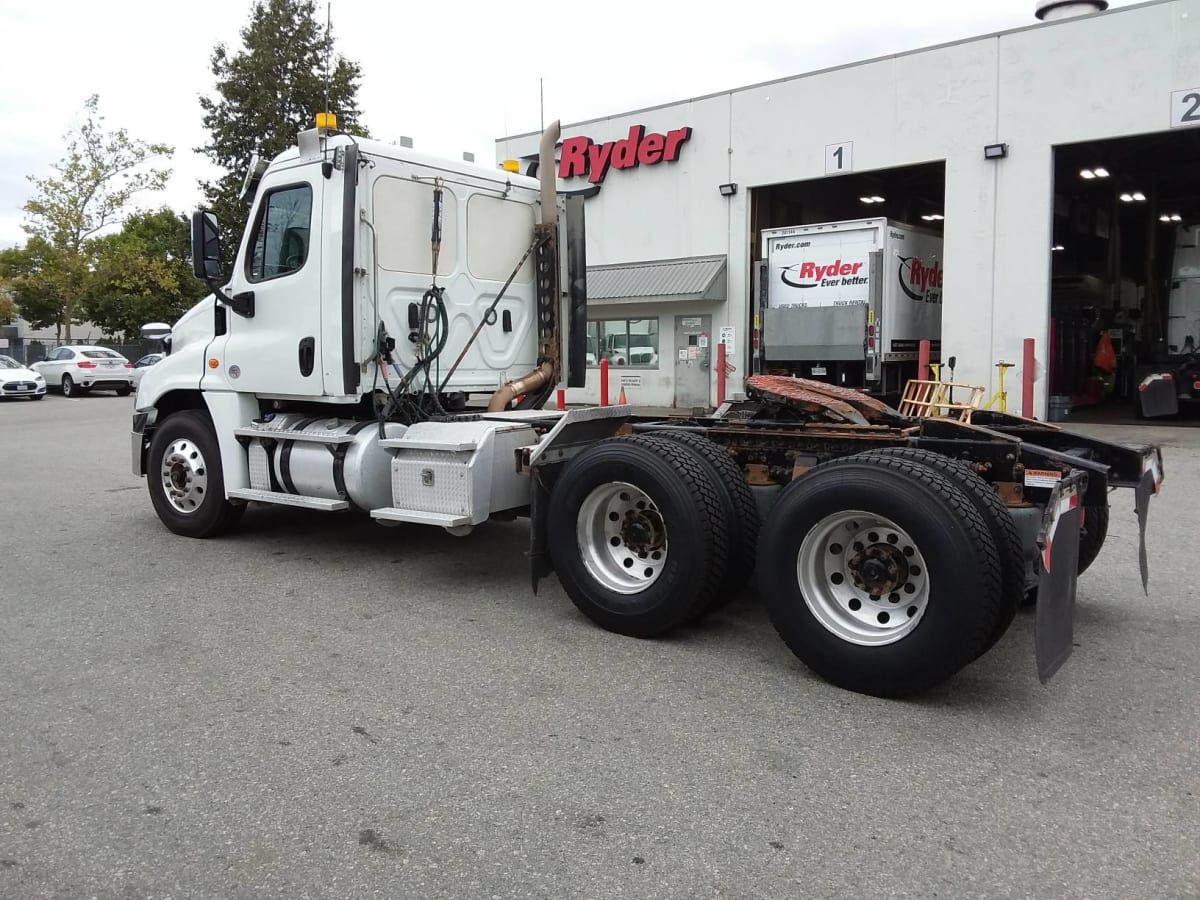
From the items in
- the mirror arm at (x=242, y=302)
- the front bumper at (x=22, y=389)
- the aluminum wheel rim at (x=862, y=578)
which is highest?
the mirror arm at (x=242, y=302)

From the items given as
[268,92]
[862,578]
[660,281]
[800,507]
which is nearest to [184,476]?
[800,507]

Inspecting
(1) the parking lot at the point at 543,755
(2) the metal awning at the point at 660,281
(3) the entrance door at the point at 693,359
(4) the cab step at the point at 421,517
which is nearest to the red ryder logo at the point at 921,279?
(2) the metal awning at the point at 660,281

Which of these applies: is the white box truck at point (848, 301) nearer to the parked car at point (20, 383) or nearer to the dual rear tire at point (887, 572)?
the dual rear tire at point (887, 572)

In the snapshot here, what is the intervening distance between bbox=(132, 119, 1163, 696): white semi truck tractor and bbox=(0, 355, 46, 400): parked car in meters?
22.4

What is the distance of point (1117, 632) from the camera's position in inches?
203

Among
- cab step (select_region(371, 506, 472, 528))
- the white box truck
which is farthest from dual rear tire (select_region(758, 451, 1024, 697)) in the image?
the white box truck

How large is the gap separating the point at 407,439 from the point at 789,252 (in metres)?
13.2

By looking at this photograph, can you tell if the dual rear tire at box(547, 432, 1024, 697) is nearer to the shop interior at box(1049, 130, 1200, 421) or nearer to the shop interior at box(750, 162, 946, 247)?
the shop interior at box(1049, 130, 1200, 421)

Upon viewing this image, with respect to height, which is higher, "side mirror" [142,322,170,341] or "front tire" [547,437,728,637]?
"side mirror" [142,322,170,341]

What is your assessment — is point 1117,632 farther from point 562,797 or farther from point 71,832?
point 71,832

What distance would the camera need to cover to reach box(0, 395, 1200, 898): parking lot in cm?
291

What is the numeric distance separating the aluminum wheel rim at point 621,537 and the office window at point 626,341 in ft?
56.4

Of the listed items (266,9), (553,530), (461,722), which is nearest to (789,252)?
(553,530)

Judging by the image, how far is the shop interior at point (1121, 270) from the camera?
1838 cm
